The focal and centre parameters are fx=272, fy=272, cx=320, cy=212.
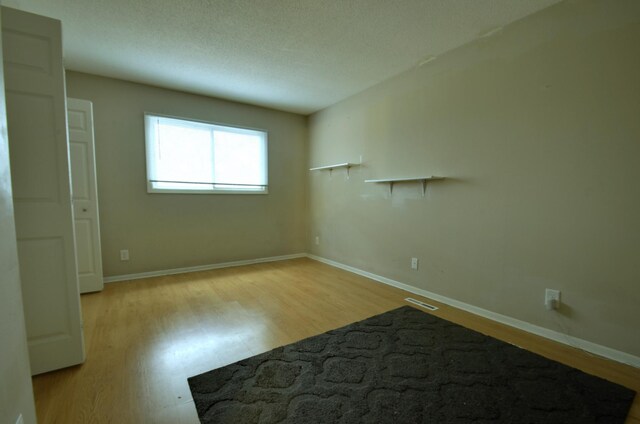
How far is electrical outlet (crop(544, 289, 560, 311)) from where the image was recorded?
6.73ft

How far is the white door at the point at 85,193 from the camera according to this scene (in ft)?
9.21

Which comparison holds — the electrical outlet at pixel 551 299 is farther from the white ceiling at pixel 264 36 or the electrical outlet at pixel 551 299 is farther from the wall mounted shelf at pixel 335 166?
the wall mounted shelf at pixel 335 166

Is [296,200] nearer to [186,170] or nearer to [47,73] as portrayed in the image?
[186,170]

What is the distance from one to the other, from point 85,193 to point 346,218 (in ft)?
10.3

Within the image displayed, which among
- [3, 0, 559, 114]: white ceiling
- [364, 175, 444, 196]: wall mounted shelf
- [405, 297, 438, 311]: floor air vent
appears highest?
[3, 0, 559, 114]: white ceiling

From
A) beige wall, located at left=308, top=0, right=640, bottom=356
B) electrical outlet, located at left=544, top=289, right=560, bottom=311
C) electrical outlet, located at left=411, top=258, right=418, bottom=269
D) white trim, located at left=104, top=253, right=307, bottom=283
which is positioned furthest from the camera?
white trim, located at left=104, top=253, right=307, bottom=283

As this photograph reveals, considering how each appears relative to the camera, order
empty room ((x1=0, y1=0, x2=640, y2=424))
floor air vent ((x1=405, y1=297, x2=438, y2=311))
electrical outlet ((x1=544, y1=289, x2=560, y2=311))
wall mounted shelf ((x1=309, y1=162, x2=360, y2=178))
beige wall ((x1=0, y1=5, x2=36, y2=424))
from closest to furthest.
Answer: beige wall ((x1=0, y1=5, x2=36, y2=424)) → empty room ((x1=0, y1=0, x2=640, y2=424)) → electrical outlet ((x1=544, y1=289, x2=560, y2=311)) → floor air vent ((x1=405, y1=297, x2=438, y2=311)) → wall mounted shelf ((x1=309, y1=162, x2=360, y2=178))

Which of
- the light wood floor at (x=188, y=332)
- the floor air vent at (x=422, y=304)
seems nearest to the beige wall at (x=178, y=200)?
the light wood floor at (x=188, y=332)

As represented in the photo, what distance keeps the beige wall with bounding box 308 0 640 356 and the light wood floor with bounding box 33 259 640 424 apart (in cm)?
37

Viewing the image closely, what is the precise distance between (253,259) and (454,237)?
303 cm

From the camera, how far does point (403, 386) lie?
1.53 metres

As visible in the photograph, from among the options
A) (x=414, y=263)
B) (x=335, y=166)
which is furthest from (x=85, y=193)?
(x=414, y=263)

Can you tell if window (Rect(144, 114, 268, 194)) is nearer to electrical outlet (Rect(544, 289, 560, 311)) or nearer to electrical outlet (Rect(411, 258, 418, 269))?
electrical outlet (Rect(411, 258, 418, 269))

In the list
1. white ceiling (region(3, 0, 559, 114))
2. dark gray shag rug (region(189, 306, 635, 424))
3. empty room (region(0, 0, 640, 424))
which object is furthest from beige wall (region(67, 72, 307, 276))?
dark gray shag rug (region(189, 306, 635, 424))
